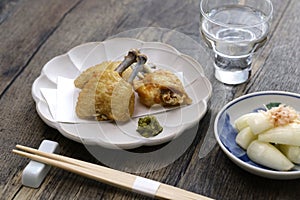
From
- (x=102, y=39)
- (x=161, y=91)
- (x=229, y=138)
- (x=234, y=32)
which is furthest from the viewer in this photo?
(x=102, y=39)

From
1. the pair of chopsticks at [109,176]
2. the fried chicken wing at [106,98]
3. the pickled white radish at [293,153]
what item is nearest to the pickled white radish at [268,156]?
the pickled white radish at [293,153]

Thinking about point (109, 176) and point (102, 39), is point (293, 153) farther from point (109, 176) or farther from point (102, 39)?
point (102, 39)

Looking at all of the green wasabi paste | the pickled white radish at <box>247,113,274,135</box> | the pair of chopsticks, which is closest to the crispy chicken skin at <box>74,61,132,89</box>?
the green wasabi paste

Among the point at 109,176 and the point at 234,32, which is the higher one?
the point at 109,176

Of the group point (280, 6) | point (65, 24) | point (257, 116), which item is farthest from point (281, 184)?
point (65, 24)

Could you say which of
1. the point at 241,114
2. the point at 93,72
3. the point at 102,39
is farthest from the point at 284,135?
the point at 102,39

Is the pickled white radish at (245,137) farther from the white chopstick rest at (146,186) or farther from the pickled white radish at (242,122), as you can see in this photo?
the white chopstick rest at (146,186)
